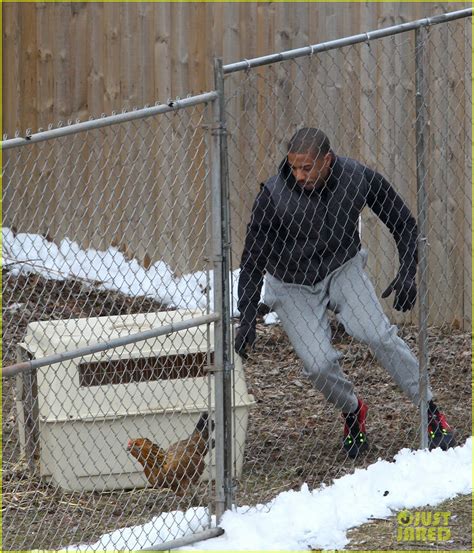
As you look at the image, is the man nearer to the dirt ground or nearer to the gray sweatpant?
the gray sweatpant

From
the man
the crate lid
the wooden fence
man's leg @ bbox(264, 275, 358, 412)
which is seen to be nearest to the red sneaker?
the man

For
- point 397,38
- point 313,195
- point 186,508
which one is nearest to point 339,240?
point 313,195

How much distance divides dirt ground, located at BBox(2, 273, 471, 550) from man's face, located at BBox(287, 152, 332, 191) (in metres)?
1.48

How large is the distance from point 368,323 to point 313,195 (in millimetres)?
702

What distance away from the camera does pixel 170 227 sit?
9320 mm

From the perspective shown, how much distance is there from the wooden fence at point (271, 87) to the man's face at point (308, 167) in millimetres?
2155


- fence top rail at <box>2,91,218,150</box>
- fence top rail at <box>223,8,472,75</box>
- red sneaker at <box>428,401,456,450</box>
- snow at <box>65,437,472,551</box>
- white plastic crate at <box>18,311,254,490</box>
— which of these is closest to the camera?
fence top rail at <box>2,91,218,150</box>

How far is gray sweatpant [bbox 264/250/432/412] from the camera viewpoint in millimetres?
5961

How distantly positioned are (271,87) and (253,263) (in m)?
3.23

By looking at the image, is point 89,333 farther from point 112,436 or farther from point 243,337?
point 243,337

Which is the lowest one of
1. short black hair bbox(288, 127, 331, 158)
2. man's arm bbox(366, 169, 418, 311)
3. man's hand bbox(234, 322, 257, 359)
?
man's hand bbox(234, 322, 257, 359)

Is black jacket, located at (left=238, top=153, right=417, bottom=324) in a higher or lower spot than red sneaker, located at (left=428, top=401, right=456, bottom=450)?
higher

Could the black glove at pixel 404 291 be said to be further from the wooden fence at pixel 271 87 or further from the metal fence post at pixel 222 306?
the wooden fence at pixel 271 87

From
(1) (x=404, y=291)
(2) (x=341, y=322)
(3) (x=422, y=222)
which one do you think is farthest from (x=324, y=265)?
(3) (x=422, y=222)
